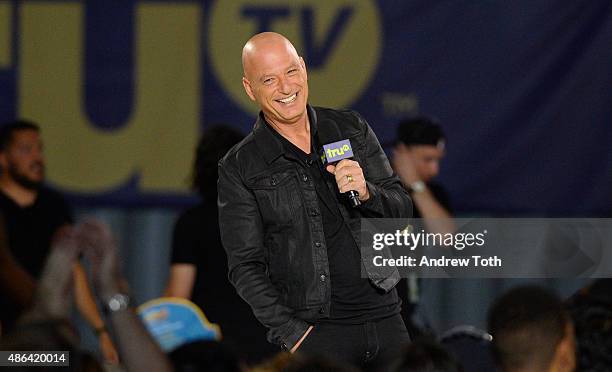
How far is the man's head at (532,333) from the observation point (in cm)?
262

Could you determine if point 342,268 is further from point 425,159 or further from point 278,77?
point 425,159

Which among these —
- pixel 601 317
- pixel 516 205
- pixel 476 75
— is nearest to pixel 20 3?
pixel 476 75

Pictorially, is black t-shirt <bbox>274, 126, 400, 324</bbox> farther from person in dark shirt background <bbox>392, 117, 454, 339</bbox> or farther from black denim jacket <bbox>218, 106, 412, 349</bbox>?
person in dark shirt background <bbox>392, 117, 454, 339</bbox>

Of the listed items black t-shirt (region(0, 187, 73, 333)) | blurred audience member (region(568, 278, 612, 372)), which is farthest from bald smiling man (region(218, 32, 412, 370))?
black t-shirt (region(0, 187, 73, 333))

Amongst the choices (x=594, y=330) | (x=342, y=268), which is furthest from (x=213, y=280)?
(x=594, y=330)

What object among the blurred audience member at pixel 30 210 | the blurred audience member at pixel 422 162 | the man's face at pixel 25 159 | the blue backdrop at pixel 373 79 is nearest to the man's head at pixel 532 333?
the blurred audience member at pixel 30 210

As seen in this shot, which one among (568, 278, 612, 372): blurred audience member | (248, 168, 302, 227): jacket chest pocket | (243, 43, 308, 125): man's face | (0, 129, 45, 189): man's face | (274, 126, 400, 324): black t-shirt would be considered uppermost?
(243, 43, 308, 125): man's face

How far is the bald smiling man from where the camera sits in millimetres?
3781

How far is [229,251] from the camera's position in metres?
3.88

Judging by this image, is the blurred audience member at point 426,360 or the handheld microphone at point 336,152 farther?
the handheld microphone at point 336,152

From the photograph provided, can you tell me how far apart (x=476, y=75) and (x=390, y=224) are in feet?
7.76

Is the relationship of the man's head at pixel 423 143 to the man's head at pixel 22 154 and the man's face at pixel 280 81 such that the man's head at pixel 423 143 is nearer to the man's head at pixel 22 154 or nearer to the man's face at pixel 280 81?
the man's head at pixel 22 154

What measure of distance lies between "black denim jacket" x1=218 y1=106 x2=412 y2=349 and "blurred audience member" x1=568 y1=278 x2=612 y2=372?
967 mm

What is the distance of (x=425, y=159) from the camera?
5812 millimetres
